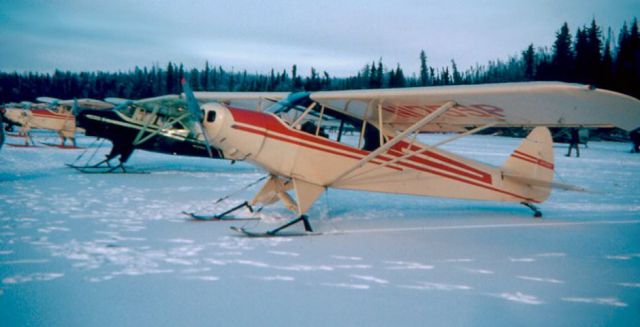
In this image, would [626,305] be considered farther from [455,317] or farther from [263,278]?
[263,278]

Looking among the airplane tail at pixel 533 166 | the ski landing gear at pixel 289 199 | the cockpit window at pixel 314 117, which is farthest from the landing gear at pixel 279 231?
the airplane tail at pixel 533 166

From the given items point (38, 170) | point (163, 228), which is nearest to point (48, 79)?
point (38, 170)

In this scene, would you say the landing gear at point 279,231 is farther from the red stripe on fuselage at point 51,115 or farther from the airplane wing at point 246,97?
the red stripe on fuselage at point 51,115

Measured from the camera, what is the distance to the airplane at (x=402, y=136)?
13.9ft

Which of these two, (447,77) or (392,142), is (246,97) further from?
(447,77)

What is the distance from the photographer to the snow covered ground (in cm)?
272

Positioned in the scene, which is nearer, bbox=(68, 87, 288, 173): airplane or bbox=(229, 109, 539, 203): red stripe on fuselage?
bbox=(229, 109, 539, 203): red stripe on fuselage

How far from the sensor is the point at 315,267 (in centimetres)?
374

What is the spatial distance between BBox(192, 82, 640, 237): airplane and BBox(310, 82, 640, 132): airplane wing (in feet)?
0.04

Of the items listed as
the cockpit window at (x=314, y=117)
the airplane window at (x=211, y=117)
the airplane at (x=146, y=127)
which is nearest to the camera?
the airplane window at (x=211, y=117)

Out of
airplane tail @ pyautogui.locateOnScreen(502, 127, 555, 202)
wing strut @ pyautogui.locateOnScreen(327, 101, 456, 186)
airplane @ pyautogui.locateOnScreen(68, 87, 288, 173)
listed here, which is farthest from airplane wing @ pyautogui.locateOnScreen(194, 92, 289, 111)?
airplane tail @ pyautogui.locateOnScreen(502, 127, 555, 202)

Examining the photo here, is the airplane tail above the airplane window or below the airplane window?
below

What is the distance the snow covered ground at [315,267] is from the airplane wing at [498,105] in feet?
4.94

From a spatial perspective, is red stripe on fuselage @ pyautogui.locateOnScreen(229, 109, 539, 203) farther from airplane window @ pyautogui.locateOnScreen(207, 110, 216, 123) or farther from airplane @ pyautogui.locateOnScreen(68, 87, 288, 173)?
airplane @ pyautogui.locateOnScreen(68, 87, 288, 173)
